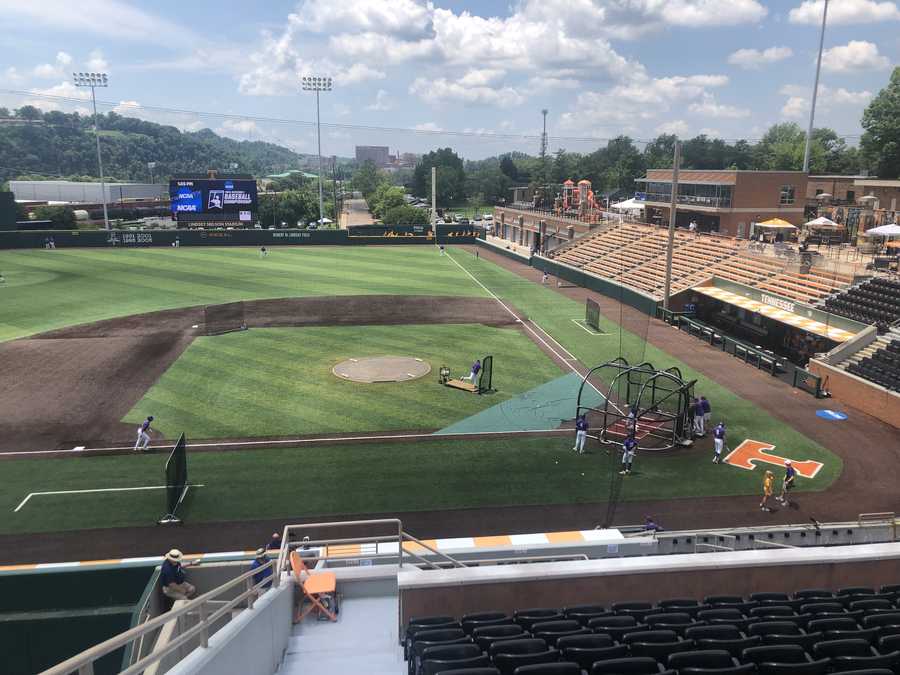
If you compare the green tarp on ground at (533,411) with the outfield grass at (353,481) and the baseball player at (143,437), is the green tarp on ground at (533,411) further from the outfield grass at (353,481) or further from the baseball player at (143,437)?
the baseball player at (143,437)

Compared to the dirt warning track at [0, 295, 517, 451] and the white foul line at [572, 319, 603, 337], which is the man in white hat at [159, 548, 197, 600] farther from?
the white foul line at [572, 319, 603, 337]

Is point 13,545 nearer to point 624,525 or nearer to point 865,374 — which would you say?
point 624,525

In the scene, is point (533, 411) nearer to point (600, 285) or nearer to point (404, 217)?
point (600, 285)

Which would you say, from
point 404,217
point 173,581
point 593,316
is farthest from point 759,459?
point 404,217

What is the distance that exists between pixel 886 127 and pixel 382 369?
2485 inches

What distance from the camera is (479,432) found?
2195cm

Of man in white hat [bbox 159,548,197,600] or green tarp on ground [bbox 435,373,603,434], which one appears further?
green tarp on ground [bbox 435,373,603,434]

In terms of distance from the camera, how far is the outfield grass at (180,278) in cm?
4059

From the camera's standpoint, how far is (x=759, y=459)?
20.2m

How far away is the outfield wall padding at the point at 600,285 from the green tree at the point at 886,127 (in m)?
37.4

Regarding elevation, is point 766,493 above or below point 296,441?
above

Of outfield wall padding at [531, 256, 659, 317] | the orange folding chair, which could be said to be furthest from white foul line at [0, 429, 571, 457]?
outfield wall padding at [531, 256, 659, 317]

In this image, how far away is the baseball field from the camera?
17.5m

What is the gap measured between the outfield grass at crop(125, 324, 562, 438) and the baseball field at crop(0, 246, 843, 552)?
120 mm
